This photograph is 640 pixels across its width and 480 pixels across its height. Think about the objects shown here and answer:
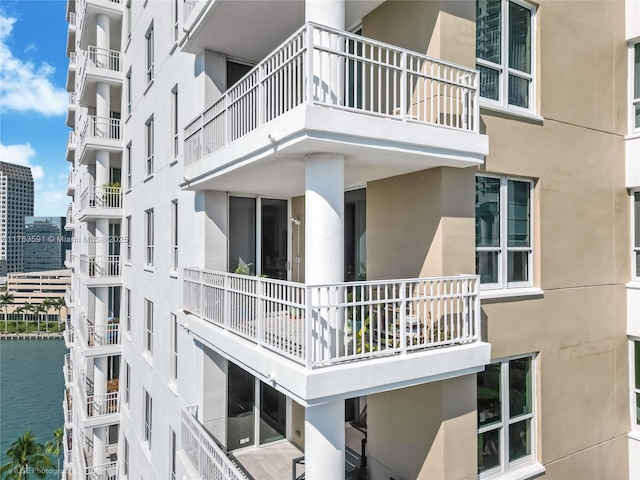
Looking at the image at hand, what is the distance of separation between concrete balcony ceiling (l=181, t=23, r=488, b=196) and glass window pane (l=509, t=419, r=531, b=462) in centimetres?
487

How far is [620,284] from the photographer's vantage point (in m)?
9.00

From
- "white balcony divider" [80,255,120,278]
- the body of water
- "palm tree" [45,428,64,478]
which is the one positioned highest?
"white balcony divider" [80,255,120,278]

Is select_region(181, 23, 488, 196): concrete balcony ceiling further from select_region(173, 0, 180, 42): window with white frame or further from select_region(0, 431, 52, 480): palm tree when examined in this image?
select_region(0, 431, 52, 480): palm tree

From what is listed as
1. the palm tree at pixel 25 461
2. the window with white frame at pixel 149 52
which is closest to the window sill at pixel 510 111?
the window with white frame at pixel 149 52

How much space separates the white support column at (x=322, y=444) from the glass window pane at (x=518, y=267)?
4.23 meters

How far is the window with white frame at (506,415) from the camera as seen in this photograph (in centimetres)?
705

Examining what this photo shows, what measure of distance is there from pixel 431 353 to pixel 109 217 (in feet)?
56.8

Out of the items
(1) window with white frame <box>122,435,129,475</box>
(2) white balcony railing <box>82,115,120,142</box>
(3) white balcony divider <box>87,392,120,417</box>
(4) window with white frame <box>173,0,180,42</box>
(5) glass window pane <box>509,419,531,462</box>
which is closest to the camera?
(5) glass window pane <box>509,419,531,462</box>

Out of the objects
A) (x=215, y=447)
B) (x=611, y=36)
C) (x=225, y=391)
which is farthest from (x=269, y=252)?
(x=611, y=36)

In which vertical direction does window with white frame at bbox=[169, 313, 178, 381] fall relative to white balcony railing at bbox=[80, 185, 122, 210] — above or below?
below

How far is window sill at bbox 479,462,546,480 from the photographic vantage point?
279 inches

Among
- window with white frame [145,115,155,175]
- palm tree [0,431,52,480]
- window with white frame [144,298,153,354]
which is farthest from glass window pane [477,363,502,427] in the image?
palm tree [0,431,52,480]

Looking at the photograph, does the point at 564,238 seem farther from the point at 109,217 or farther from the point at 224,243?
the point at 109,217

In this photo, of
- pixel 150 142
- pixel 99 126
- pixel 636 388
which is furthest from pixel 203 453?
pixel 99 126
